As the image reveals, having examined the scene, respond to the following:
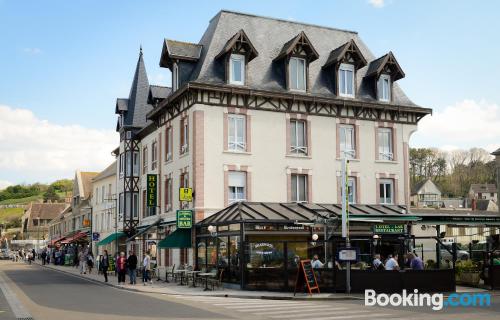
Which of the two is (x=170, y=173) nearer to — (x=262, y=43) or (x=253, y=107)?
(x=253, y=107)

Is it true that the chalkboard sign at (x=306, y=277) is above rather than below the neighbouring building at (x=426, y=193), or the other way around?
below

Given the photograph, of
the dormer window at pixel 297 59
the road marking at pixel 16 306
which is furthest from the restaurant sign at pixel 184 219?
the dormer window at pixel 297 59

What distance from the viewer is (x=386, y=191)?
34.1 meters

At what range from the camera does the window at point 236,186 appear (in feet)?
98.4

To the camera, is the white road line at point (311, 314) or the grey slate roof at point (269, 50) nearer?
the white road line at point (311, 314)

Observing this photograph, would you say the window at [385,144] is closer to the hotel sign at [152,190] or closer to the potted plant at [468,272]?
the potted plant at [468,272]

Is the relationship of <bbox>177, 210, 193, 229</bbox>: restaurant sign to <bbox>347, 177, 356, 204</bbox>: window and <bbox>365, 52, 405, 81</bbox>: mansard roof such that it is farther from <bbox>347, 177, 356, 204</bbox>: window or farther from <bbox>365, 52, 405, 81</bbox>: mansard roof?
<bbox>365, 52, 405, 81</bbox>: mansard roof

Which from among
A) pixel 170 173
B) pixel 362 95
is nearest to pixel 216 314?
pixel 170 173

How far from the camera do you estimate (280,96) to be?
101 feet

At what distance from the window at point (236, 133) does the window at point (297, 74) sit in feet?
11.4

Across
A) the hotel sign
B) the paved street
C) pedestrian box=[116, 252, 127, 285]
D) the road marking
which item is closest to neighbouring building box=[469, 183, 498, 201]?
the hotel sign

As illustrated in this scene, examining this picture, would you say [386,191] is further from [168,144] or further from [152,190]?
[152,190]

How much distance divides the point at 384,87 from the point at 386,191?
19.1 feet

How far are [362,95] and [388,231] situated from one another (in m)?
12.6
